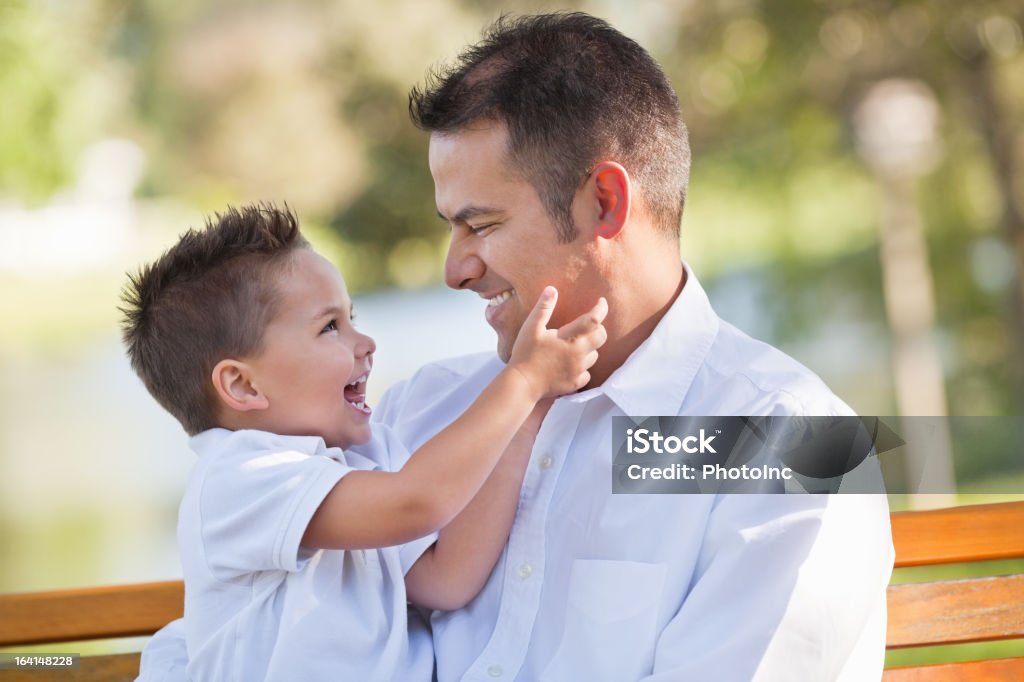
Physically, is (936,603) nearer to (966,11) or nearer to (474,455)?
(474,455)

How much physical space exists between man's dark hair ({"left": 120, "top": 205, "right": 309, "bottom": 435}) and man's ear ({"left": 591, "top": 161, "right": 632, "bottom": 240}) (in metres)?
0.51

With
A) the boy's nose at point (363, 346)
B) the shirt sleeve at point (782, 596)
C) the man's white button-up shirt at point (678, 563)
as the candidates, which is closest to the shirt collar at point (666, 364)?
the man's white button-up shirt at point (678, 563)

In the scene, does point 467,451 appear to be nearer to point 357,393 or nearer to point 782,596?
point 357,393

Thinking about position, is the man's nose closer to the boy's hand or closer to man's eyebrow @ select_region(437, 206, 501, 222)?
man's eyebrow @ select_region(437, 206, 501, 222)

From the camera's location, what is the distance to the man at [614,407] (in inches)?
59.4

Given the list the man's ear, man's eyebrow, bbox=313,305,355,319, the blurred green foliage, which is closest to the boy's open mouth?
man's eyebrow, bbox=313,305,355,319

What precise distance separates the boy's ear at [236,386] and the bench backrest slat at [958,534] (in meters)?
1.22

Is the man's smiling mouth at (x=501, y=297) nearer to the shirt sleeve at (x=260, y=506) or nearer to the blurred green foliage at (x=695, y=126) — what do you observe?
the shirt sleeve at (x=260, y=506)

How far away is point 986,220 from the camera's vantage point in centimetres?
798

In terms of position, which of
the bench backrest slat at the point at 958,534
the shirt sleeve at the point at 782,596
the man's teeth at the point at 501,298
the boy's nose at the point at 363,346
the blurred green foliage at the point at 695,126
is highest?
the blurred green foliage at the point at 695,126

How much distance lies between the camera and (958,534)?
2.13 meters

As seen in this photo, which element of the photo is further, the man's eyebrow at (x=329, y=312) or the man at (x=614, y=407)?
the man's eyebrow at (x=329, y=312)

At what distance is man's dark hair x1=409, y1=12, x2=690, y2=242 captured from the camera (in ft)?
6.12

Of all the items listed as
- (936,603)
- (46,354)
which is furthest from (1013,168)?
(46,354)
